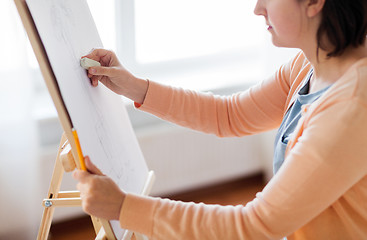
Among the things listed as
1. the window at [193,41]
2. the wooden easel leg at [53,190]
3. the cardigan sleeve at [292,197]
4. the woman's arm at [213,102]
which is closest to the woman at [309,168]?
the cardigan sleeve at [292,197]

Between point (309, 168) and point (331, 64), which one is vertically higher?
point (331, 64)

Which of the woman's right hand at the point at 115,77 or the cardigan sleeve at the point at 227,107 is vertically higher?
the woman's right hand at the point at 115,77

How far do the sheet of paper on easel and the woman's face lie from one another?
42 cm

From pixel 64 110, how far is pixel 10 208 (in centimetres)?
116

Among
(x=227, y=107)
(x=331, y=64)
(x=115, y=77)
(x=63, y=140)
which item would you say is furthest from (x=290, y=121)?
(x=63, y=140)

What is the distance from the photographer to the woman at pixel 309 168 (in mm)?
885

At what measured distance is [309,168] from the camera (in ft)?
2.92

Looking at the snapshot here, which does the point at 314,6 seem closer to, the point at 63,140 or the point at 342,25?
the point at 342,25

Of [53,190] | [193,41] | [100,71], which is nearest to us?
[100,71]

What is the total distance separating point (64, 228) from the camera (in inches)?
90.3

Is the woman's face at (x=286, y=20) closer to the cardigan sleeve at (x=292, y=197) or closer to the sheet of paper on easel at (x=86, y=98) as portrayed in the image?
the cardigan sleeve at (x=292, y=197)

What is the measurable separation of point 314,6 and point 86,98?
0.53 metres

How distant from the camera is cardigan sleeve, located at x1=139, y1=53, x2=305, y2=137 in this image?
50.9 inches

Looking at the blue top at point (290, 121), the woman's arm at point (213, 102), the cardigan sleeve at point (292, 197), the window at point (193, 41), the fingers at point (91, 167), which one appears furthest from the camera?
the window at point (193, 41)
